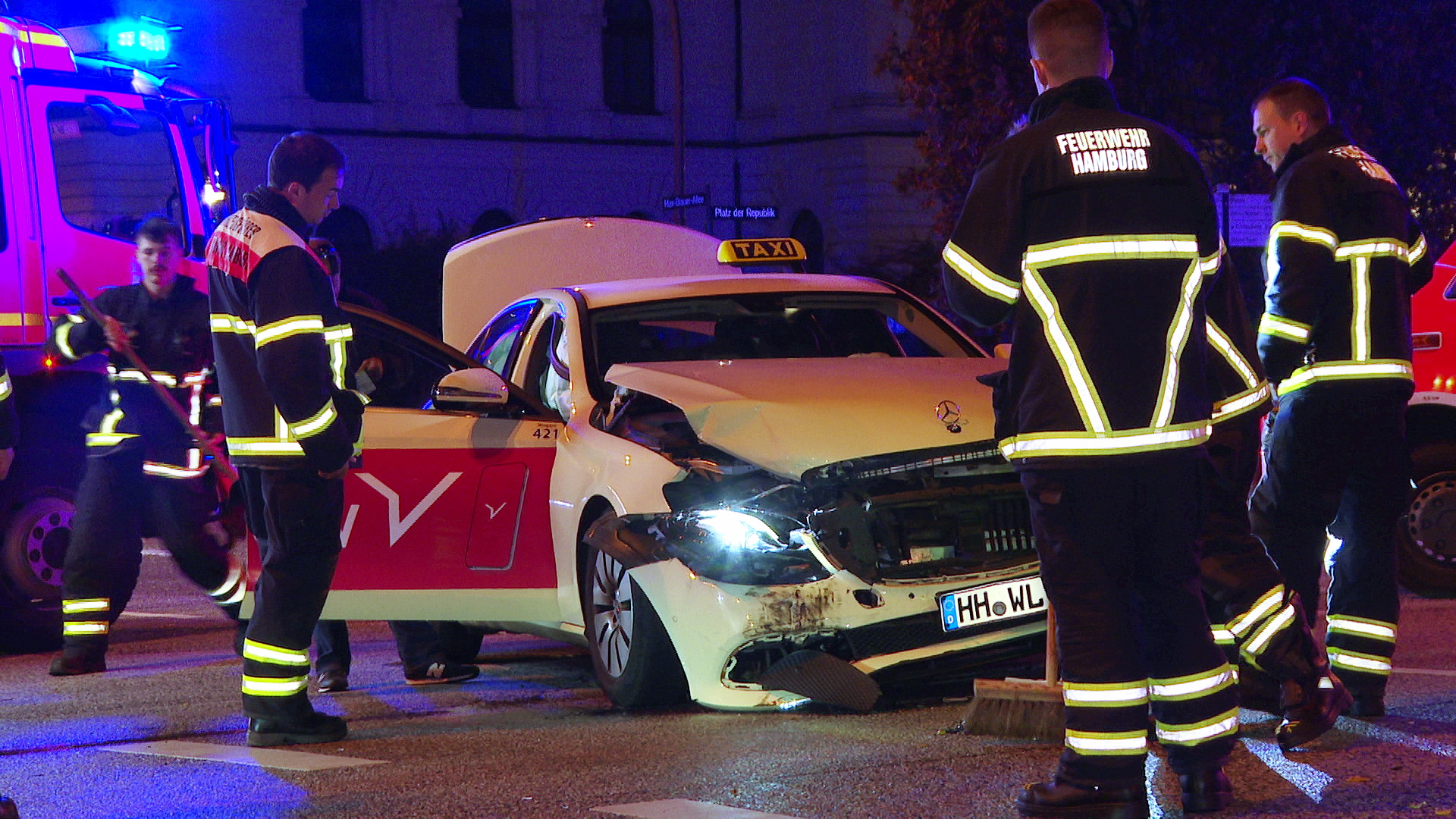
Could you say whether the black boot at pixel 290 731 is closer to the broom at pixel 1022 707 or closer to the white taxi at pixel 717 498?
the white taxi at pixel 717 498

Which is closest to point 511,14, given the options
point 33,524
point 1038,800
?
point 33,524

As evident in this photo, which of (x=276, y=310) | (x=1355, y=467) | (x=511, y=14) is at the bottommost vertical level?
(x=1355, y=467)

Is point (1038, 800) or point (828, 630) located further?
point (828, 630)

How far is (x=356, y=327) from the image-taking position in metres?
7.73

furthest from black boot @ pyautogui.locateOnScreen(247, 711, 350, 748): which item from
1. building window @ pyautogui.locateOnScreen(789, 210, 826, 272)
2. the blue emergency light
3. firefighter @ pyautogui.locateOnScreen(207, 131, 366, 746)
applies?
building window @ pyautogui.locateOnScreen(789, 210, 826, 272)

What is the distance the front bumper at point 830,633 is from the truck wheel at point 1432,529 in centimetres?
402

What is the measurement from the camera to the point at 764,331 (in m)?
7.34

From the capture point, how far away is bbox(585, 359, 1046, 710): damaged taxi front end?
5469 millimetres

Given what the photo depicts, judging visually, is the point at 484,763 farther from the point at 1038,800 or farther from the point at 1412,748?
the point at 1412,748

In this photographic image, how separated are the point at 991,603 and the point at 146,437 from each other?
3.95 m

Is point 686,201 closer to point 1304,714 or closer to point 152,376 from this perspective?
point 152,376

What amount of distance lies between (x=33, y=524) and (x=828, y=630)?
4.60 m

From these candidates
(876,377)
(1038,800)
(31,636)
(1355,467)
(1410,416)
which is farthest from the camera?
(1410,416)

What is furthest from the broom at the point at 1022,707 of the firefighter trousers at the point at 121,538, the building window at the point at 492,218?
the building window at the point at 492,218
